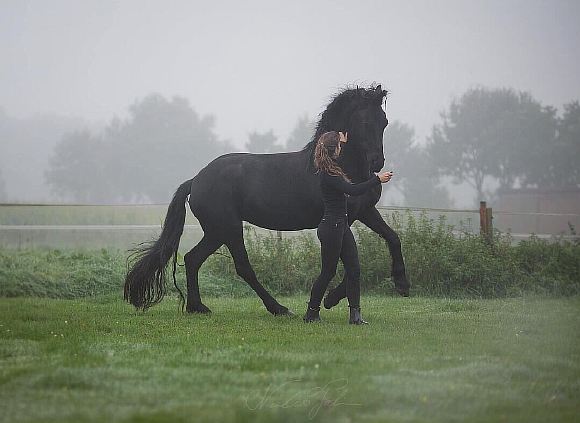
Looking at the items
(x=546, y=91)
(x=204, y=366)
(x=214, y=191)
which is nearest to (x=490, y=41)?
(x=546, y=91)

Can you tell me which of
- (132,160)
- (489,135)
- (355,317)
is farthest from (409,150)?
A: (355,317)

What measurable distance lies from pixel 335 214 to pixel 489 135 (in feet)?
182

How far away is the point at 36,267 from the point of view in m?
13.6

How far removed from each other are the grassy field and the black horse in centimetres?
50

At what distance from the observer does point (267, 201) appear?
934cm

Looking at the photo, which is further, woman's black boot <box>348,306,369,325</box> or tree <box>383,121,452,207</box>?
tree <box>383,121,452,207</box>

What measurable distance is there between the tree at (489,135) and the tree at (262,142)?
18.0m

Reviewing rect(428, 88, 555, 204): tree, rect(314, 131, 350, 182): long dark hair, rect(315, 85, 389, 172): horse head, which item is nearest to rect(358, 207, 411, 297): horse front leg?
rect(315, 85, 389, 172): horse head

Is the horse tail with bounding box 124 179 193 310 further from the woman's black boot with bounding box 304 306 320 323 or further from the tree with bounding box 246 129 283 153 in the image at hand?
the tree with bounding box 246 129 283 153

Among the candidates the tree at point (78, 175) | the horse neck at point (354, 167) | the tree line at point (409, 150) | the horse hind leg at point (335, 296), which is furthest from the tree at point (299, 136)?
the horse hind leg at point (335, 296)

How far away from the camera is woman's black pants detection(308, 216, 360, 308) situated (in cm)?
803

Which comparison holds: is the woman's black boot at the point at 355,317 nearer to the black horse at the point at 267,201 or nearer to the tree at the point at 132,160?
the black horse at the point at 267,201

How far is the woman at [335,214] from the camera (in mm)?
7863

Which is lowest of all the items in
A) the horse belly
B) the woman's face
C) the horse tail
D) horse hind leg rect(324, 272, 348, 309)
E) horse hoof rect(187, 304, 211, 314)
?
horse hoof rect(187, 304, 211, 314)
